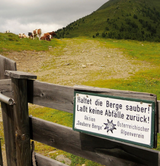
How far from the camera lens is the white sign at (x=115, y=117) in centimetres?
170

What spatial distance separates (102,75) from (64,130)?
9735 millimetres

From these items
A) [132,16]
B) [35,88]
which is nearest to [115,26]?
[132,16]

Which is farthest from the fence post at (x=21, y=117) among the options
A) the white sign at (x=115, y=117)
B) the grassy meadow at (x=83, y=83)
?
the grassy meadow at (x=83, y=83)

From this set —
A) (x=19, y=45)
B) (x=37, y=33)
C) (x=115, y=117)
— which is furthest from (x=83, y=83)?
(x=37, y=33)

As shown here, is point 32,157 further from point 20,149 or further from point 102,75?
point 102,75

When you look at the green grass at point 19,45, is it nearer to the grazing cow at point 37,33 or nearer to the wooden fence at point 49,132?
the grazing cow at point 37,33

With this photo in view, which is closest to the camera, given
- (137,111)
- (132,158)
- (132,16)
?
(137,111)

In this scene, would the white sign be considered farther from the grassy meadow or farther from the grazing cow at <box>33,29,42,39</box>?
the grazing cow at <box>33,29,42,39</box>

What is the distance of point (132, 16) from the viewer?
168ft

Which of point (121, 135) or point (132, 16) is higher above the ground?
point (132, 16)

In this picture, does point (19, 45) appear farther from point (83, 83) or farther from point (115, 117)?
point (115, 117)

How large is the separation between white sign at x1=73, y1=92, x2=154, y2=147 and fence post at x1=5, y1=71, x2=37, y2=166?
80 cm

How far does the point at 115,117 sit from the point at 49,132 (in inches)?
40.0

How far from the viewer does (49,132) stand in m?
2.47
